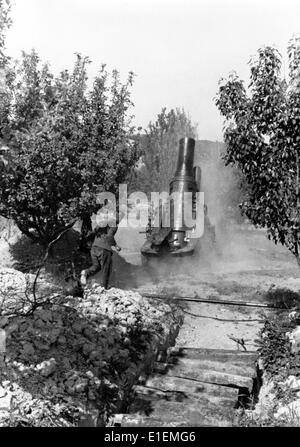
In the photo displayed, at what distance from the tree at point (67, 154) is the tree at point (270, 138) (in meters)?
4.43

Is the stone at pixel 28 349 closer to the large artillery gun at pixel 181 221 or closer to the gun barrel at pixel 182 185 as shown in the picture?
the large artillery gun at pixel 181 221

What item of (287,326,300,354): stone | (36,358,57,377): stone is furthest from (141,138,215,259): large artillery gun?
(36,358,57,377): stone

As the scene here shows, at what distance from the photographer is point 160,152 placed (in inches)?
1043

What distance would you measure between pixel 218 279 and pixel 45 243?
4888 millimetres

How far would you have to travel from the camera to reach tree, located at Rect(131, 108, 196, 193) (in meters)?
26.2

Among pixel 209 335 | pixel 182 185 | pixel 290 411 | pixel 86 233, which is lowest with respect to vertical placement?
pixel 209 335

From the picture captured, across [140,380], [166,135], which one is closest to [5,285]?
[140,380]

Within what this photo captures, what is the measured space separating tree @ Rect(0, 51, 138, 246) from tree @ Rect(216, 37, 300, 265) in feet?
14.5

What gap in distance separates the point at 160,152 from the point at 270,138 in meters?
19.0

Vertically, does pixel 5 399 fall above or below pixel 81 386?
above

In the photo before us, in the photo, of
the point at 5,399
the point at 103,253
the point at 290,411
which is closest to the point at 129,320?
the point at 103,253

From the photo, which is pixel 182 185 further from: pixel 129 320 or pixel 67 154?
pixel 129 320

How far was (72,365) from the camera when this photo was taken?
6.28m
